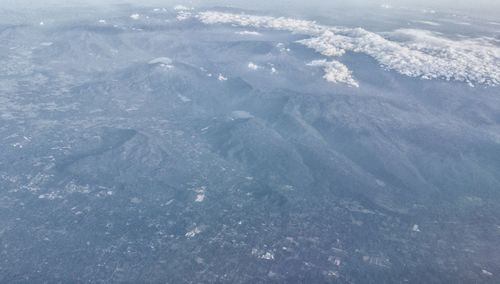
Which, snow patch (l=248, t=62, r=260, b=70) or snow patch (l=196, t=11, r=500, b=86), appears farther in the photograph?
snow patch (l=248, t=62, r=260, b=70)

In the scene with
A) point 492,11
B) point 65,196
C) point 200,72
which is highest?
point 492,11

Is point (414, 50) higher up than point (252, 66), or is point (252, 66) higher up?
point (414, 50)

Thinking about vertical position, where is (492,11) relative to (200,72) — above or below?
above

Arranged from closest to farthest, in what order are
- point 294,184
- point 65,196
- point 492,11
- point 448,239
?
point 448,239 → point 65,196 → point 294,184 → point 492,11

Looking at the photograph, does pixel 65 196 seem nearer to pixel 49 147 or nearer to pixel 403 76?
pixel 49 147

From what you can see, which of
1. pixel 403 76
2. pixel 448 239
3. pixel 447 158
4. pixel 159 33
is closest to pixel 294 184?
pixel 448 239

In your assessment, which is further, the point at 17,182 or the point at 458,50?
the point at 458,50

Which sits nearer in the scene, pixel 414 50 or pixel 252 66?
pixel 252 66

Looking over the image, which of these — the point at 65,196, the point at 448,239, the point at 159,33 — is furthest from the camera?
the point at 159,33

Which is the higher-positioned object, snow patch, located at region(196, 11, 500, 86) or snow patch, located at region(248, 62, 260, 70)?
snow patch, located at region(196, 11, 500, 86)

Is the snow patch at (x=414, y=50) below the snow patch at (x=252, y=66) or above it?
above

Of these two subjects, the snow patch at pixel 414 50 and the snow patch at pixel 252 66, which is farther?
the snow patch at pixel 252 66
